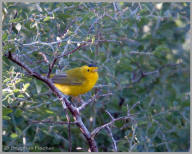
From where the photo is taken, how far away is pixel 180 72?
5.71 m

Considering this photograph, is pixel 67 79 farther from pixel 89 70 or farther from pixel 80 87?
pixel 89 70

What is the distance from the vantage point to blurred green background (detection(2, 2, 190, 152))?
125 inches

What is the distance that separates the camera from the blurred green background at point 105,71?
3.17 metres

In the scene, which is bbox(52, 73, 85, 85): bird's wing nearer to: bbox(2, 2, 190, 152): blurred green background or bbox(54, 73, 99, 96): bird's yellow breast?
bbox(54, 73, 99, 96): bird's yellow breast

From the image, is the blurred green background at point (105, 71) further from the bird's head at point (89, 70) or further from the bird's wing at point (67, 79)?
the bird's wing at point (67, 79)

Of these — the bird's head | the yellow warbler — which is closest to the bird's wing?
the yellow warbler

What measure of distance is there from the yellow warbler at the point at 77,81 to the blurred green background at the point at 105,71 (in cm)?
12

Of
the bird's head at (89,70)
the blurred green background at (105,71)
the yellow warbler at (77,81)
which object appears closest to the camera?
the blurred green background at (105,71)

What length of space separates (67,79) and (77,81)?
188 mm

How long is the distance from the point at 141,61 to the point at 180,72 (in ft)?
3.09

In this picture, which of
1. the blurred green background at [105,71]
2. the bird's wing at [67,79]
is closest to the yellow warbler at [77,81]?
the bird's wing at [67,79]

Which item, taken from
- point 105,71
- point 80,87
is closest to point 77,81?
point 80,87

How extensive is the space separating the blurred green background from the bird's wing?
21cm

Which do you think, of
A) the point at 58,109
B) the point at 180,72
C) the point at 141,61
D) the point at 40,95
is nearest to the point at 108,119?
the point at 40,95
